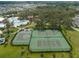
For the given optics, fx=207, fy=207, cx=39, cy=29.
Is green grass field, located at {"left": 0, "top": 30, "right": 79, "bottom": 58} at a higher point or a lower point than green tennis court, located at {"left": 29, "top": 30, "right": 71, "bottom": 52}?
lower

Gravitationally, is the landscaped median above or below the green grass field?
above

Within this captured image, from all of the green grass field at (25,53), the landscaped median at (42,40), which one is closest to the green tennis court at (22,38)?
the landscaped median at (42,40)

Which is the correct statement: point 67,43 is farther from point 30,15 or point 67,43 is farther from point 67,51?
point 30,15

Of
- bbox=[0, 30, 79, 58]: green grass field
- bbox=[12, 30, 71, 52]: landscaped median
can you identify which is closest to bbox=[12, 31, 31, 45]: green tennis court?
bbox=[12, 30, 71, 52]: landscaped median

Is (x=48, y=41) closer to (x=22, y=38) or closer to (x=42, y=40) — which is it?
(x=42, y=40)

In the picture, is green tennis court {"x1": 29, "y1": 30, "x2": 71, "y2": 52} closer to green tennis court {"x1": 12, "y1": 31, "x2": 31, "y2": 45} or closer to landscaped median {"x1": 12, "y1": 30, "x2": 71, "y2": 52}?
landscaped median {"x1": 12, "y1": 30, "x2": 71, "y2": 52}

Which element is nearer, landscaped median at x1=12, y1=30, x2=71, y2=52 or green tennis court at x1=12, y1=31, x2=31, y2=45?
landscaped median at x1=12, y1=30, x2=71, y2=52

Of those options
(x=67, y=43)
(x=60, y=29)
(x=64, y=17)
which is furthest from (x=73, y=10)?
(x=67, y=43)

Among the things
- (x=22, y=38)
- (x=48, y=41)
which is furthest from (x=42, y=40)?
(x=22, y=38)
